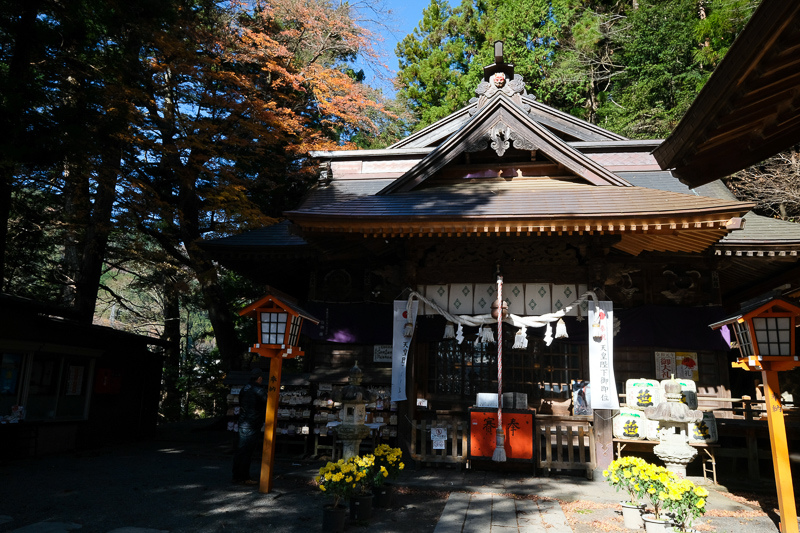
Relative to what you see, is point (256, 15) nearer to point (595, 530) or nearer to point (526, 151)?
point (526, 151)

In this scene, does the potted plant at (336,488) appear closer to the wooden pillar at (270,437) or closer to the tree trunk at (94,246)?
the wooden pillar at (270,437)

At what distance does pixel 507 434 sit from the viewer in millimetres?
9109

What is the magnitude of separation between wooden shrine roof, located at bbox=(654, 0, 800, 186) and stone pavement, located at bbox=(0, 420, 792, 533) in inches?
172

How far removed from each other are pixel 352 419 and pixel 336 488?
67.6 inches

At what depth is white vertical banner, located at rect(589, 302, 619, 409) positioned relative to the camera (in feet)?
28.8

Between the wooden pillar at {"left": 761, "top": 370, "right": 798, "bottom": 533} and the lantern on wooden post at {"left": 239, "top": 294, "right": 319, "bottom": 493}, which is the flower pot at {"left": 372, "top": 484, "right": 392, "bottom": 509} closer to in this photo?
the lantern on wooden post at {"left": 239, "top": 294, "right": 319, "bottom": 493}

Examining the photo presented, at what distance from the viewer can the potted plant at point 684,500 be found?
5.01m

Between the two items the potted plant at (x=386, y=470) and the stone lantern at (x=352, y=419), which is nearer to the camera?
the potted plant at (x=386, y=470)

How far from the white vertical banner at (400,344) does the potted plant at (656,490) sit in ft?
15.6

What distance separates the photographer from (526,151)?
11055 mm

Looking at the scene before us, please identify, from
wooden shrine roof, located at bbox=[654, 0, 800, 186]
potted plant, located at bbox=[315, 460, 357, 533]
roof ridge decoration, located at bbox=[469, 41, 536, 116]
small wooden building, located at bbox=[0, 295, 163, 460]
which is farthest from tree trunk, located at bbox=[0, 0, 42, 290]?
roof ridge decoration, located at bbox=[469, 41, 536, 116]

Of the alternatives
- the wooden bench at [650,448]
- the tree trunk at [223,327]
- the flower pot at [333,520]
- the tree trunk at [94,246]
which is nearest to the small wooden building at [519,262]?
the wooden bench at [650,448]

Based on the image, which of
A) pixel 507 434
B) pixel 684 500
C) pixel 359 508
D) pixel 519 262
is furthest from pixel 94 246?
pixel 684 500

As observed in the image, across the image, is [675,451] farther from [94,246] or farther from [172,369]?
[172,369]
